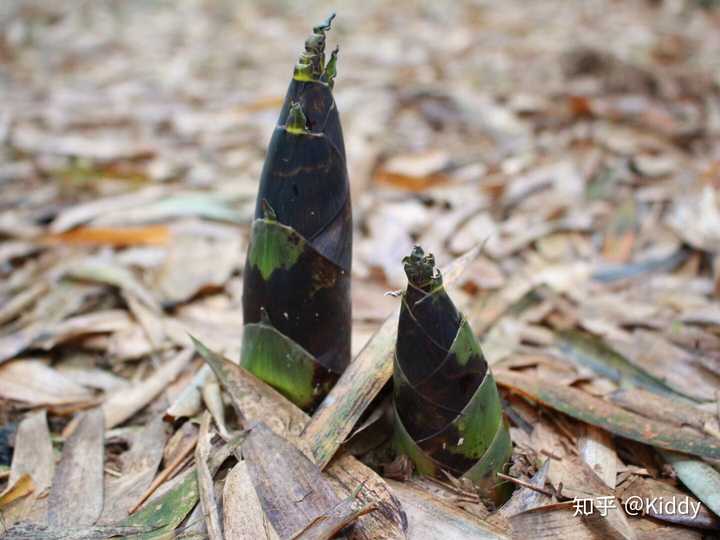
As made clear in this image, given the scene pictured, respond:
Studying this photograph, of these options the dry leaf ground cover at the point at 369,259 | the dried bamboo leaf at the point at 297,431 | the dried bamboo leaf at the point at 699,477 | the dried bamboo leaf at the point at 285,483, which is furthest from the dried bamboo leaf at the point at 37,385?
the dried bamboo leaf at the point at 699,477

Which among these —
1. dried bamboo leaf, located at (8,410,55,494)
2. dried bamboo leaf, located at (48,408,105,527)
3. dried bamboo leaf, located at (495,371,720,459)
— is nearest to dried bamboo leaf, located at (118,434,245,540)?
dried bamboo leaf, located at (48,408,105,527)

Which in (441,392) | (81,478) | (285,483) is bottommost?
(81,478)

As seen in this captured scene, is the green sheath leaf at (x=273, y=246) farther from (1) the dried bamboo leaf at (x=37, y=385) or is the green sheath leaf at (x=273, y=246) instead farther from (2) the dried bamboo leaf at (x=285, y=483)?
(1) the dried bamboo leaf at (x=37, y=385)

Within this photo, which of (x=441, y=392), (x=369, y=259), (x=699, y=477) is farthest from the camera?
(x=369, y=259)

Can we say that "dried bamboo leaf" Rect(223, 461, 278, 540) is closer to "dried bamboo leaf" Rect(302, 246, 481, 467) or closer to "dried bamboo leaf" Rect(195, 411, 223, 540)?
"dried bamboo leaf" Rect(195, 411, 223, 540)

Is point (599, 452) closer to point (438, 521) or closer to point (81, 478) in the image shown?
point (438, 521)

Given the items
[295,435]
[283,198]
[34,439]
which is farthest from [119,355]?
[283,198]

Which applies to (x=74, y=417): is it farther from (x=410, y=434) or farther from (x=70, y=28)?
(x=70, y=28)

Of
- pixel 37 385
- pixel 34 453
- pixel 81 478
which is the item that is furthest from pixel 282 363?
pixel 37 385
